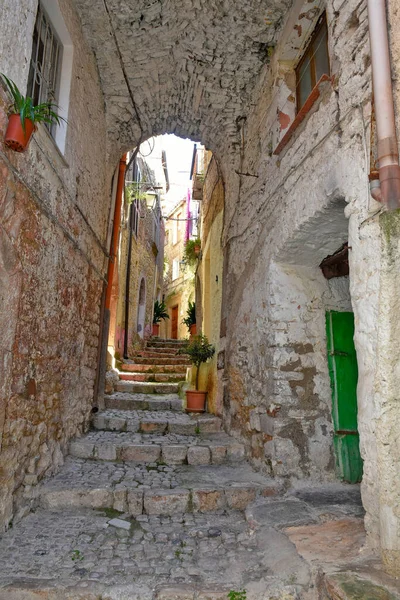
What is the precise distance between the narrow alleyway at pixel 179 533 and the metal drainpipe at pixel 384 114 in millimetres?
2060

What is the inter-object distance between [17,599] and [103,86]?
563 cm

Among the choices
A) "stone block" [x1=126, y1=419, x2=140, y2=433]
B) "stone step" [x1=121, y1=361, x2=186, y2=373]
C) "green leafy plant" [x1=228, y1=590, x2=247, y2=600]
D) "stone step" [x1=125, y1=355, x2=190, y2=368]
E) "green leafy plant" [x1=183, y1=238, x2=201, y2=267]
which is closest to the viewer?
"green leafy plant" [x1=228, y1=590, x2=247, y2=600]

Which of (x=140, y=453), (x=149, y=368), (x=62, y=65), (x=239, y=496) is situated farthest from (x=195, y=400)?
(x=62, y=65)

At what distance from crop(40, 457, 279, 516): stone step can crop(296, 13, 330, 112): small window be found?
3.81 metres

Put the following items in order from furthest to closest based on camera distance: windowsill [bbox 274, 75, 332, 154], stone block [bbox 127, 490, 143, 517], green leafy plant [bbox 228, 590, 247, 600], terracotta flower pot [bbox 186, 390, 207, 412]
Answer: terracotta flower pot [bbox 186, 390, 207, 412]
stone block [bbox 127, 490, 143, 517]
windowsill [bbox 274, 75, 332, 154]
green leafy plant [bbox 228, 590, 247, 600]

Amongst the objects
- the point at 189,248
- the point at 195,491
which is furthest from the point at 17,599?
the point at 189,248

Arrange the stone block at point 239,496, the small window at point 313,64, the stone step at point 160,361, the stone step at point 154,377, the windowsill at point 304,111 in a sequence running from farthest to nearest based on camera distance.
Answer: the stone step at point 160,361
the stone step at point 154,377
the small window at point 313,64
the stone block at point 239,496
the windowsill at point 304,111

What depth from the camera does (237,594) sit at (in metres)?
2.28

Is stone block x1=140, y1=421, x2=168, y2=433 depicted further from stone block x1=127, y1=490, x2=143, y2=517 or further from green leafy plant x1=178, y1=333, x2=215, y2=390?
stone block x1=127, y1=490, x2=143, y2=517

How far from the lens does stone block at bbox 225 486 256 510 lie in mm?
3613

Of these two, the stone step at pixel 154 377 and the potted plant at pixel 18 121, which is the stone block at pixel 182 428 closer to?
the stone step at pixel 154 377

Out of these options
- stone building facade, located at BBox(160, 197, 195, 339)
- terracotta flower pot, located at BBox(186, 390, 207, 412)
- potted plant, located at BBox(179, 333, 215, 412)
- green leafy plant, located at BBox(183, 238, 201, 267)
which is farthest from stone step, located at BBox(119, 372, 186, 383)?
stone building facade, located at BBox(160, 197, 195, 339)

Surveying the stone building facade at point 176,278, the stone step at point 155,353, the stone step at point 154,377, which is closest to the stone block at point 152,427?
the stone step at point 154,377

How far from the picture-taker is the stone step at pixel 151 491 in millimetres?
3494
